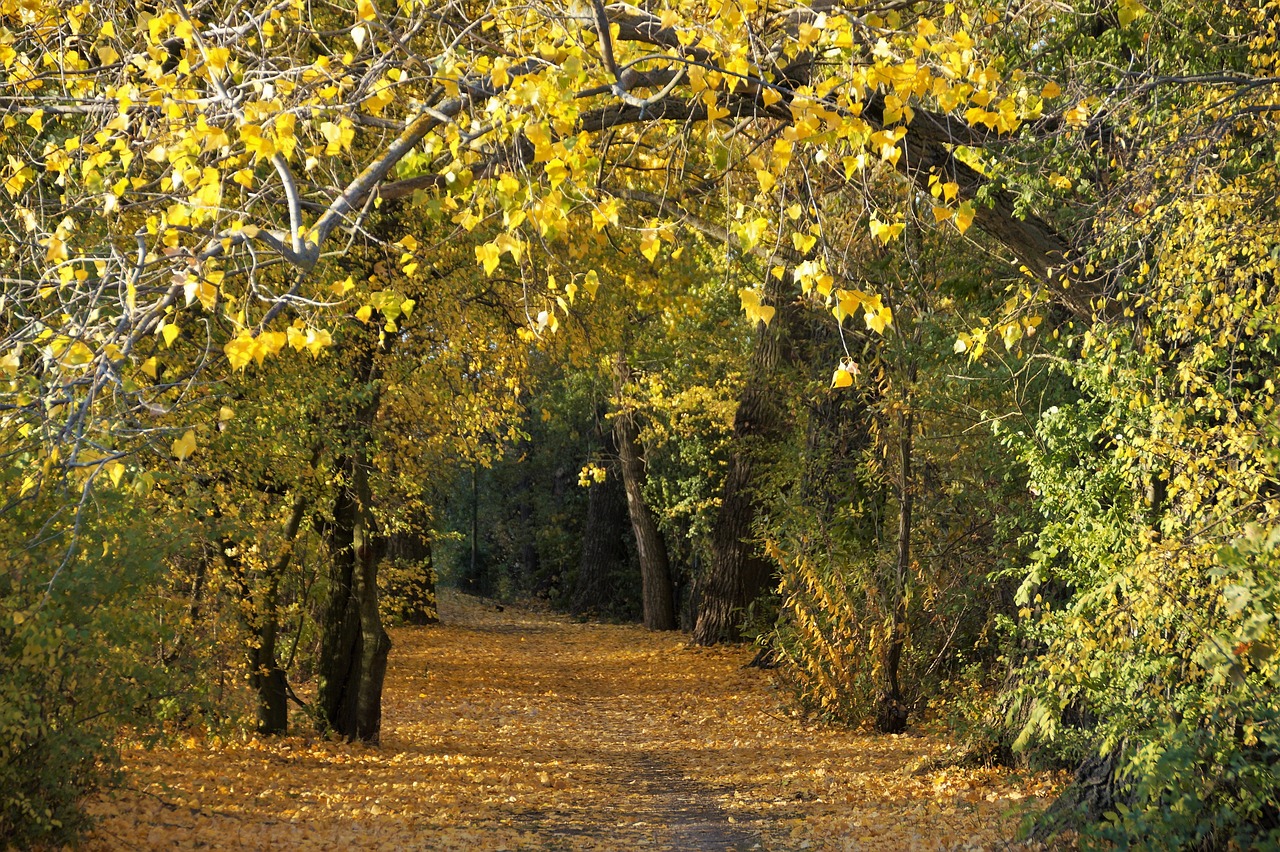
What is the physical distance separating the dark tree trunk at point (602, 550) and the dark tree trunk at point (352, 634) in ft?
49.2

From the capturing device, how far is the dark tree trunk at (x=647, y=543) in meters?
21.2

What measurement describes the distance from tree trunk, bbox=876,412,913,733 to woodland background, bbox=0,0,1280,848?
0.06m

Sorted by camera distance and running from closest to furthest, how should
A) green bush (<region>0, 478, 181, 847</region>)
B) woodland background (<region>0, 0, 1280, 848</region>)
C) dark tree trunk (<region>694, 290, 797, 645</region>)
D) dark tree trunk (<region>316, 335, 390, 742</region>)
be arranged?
woodland background (<region>0, 0, 1280, 848</region>) < green bush (<region>0, 478, 181, 847</region>) < dark tree trunk (<region>316, 335, 390, 742</region>) < dark tree trunk (<region>694, 290, 797, 645</region>)

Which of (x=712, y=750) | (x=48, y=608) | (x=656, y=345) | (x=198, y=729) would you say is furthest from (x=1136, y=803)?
(x=656, y=345)

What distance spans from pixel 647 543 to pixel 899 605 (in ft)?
40.2

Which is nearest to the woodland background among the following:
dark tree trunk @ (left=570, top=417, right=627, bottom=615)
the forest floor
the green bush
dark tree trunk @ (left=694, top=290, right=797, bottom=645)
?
the green bush

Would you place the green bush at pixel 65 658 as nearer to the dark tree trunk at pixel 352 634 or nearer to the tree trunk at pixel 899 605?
the dark tree trunk at pixel 352 634

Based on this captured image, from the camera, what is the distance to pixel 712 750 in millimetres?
10641

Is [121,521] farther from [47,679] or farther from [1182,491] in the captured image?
[1182,491]

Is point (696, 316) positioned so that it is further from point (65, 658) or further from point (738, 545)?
point (65, 658)

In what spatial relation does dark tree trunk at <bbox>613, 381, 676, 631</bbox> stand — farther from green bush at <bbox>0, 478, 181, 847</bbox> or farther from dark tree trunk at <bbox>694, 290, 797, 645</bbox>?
green bush at <bbox>0, 478, 181, 847</bbox>

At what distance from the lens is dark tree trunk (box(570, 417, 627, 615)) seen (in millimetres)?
25203

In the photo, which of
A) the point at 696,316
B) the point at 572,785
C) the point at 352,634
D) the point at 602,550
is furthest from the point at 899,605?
the point at 602,550

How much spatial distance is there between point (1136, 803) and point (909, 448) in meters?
4.83
